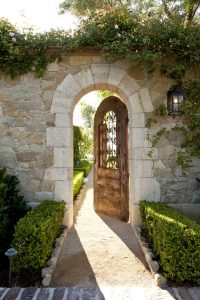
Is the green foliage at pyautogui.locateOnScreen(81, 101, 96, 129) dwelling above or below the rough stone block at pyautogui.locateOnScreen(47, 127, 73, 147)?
above

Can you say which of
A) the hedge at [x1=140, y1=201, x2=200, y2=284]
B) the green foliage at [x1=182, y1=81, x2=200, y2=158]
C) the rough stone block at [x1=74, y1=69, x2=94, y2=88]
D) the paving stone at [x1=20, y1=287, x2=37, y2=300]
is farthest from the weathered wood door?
the paving stone at [x1=20, y1=287, x2=37, y2=300]

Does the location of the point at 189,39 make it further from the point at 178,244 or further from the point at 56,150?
the point at 178,244

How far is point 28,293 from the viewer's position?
2881 millimetres

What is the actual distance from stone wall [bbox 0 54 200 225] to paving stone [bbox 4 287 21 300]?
194 centimetres

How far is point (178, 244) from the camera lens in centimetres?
299

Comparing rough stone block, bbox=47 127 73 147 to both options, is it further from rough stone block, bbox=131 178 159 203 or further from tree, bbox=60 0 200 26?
tree, bbox=60 0 200 26

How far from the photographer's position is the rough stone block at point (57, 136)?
15.7ft

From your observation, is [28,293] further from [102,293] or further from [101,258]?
[101,258]

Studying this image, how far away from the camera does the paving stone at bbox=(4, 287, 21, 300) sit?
280cm

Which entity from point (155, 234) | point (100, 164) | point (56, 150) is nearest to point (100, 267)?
point (155, 234)

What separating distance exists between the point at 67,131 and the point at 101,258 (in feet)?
7.25

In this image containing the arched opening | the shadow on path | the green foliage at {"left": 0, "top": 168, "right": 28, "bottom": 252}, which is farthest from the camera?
the arched opening

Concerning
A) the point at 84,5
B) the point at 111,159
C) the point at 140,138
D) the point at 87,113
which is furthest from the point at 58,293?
the point at 87,113

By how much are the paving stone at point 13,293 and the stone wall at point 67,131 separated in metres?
1.94
